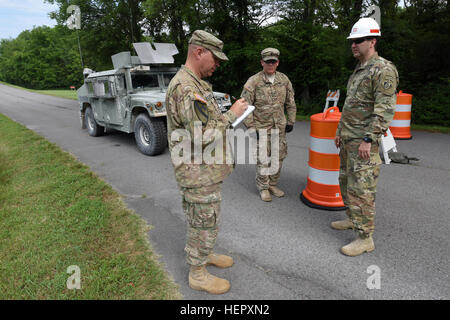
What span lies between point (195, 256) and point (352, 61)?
32.9 feet

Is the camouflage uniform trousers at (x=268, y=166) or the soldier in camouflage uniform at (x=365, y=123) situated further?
the camouflage uniform trousers at (x=268, y=166)

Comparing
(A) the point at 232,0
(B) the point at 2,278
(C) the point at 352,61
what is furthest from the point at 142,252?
(A) the point at 232,0

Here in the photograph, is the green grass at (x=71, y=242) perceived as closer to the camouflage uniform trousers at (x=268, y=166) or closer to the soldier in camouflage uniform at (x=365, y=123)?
the camouflage uniform trousers at (x=268, y=166)

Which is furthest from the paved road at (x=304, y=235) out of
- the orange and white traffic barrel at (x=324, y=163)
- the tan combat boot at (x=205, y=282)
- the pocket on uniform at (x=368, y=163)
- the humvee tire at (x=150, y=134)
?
the pocket on uniform at (x=368, y=163)

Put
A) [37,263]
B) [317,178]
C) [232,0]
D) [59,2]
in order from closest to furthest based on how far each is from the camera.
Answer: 1. [37,263]
2. [317,178]
3. [232,0]
4. [59,2]

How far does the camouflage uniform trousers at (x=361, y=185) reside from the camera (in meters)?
2.65

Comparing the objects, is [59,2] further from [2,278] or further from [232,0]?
[2,278]

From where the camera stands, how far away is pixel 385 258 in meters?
2.65

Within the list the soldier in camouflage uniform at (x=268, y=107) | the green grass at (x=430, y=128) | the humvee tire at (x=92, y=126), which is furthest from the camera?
the humvee tire at (x=92, y=126)

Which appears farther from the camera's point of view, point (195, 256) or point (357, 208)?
point (357, 208)

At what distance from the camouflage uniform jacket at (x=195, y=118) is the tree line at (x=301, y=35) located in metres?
8.85

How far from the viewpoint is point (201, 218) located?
2.15 meters

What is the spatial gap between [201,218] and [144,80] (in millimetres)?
5780
